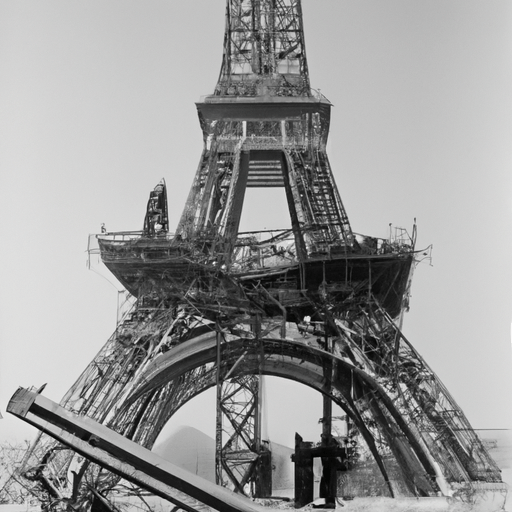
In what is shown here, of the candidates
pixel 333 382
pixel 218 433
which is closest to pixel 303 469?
pixel 218 433

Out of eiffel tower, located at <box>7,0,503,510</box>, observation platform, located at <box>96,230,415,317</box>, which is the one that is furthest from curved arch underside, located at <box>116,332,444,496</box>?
observation platform, located at <box>96,230,415,317</box>

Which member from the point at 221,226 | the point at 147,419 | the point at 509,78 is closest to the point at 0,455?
the point at 147,419

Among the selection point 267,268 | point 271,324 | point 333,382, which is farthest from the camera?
point 267,268

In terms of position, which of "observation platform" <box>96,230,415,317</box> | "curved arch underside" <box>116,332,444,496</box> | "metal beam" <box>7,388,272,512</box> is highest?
"observation platform" <box>96,230,415,317</box>

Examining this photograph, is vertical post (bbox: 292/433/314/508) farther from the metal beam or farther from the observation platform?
the metal beam

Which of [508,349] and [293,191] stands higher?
[293,191]

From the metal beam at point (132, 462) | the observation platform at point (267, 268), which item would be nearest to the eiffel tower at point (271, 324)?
the observation platform at point (267, 268)

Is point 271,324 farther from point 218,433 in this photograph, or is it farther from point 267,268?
point 218,433

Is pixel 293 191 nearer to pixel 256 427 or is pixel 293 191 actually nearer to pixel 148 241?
pixel 148 241

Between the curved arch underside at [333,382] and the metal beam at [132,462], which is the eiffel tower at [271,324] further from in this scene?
the metal beam at [132,462]
